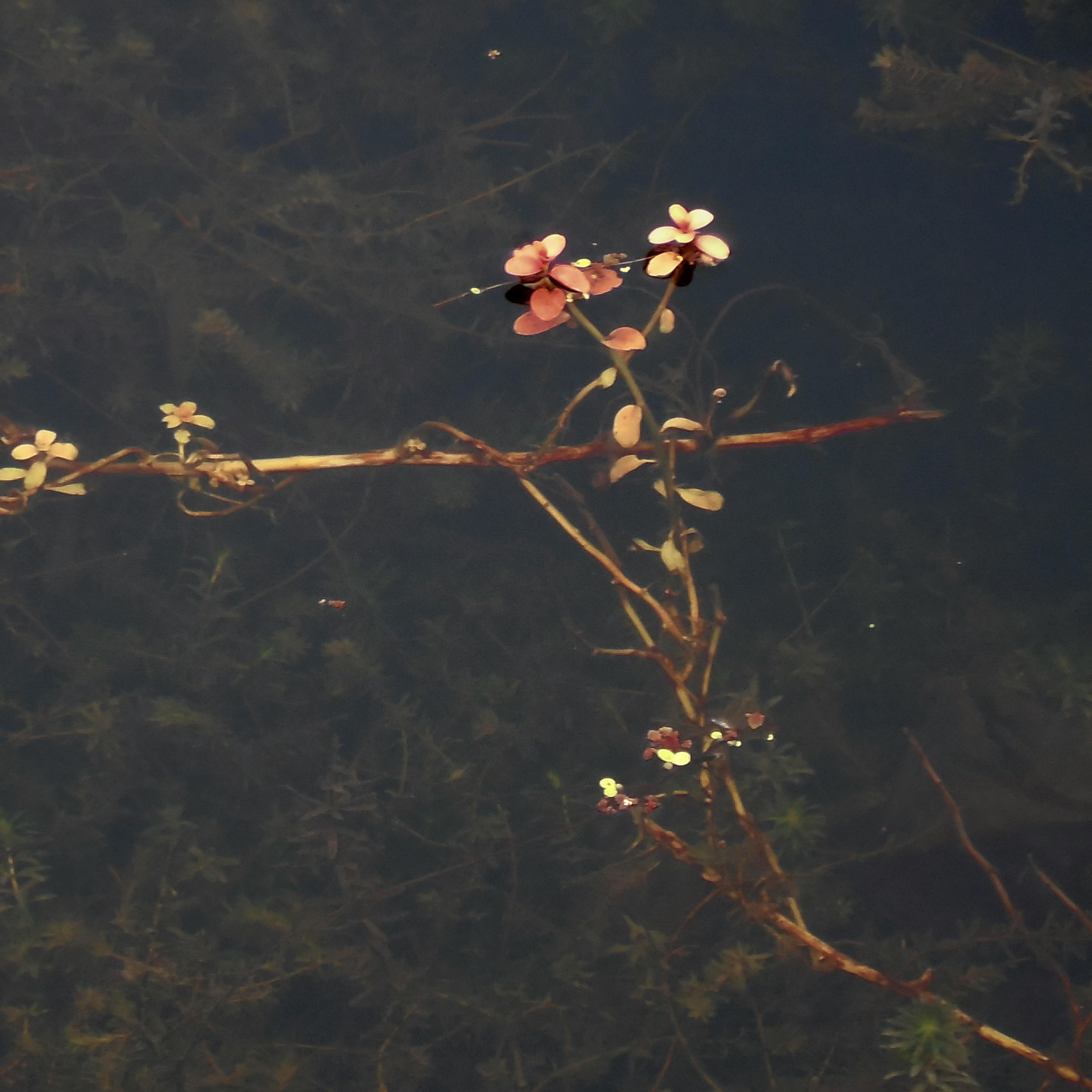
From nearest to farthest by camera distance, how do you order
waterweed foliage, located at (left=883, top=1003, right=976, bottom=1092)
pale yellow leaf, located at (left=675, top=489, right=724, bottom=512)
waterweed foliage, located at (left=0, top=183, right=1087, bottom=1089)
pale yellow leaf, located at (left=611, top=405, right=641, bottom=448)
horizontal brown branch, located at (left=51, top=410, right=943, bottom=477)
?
pale yellow leaf, located at (left=611, top=405, right=641, bottom=448) → pale yellow leaf, located at (left=675, top=489, right=724, bottom=512) → horizontal brown branch, located at (left=51, top=410, right=943, bottom=477) → waterweed foliage, located at (left=883, top=1003, right=976, bottom=1092) → waterweed foliage, located at (left=0, top=183, right=1087, bottom=1089)

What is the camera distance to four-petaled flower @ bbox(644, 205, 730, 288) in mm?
1587

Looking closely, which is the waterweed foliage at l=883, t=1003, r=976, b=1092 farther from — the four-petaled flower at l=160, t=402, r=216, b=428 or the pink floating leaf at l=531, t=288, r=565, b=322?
the four-petaled flower at l=160, t=402, r=216, b=428

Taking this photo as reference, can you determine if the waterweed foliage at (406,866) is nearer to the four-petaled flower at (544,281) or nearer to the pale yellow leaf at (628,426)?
the pale yellow leaf at (628,426)

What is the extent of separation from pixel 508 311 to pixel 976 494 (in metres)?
2.01

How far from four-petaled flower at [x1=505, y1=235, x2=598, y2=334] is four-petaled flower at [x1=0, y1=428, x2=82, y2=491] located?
1.56 metres

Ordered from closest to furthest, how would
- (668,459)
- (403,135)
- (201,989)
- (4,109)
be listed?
(668,459) < (201,989) < (4,109) < (403,135)

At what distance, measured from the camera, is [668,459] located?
1.97 metres

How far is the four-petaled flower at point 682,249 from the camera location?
1.59 m

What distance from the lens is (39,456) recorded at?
2477 mm

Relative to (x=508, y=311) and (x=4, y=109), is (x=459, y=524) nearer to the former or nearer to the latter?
(x=508, y=311)

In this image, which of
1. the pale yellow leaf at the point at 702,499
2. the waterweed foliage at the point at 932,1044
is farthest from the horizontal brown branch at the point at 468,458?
the waterweed foliage at the point at 932,1044

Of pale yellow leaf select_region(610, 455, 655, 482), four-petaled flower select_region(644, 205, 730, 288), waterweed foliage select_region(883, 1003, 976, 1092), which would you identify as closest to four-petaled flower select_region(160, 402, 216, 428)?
pale yellow leaf select_region(610, 455, 655, 482)

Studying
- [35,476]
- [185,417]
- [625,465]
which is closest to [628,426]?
[625,465]

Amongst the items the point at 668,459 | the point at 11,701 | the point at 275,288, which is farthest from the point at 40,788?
the point at 668,459
